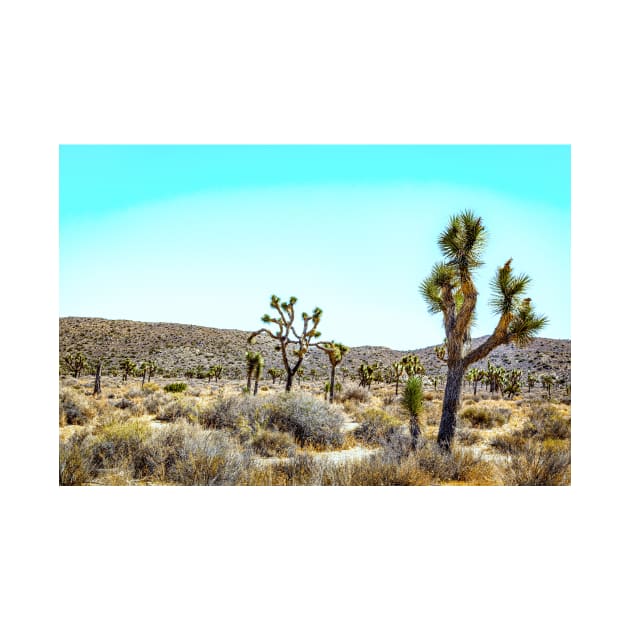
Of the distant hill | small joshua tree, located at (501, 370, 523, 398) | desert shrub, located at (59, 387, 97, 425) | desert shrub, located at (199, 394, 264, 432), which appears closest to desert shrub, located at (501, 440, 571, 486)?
desert shrub, located at (199, 394, 264, 432)

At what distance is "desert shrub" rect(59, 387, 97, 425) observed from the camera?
1376cm

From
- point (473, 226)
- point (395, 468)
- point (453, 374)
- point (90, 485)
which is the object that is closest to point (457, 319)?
point (453, 374)

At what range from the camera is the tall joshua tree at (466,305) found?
31.5ft

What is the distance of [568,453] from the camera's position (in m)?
7.98

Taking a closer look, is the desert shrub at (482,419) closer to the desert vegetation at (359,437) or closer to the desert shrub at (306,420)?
the desert vegetation at (359,437)

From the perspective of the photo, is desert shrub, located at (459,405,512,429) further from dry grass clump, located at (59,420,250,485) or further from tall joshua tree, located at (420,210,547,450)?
dry grass clump, located at (59,420,250,485)

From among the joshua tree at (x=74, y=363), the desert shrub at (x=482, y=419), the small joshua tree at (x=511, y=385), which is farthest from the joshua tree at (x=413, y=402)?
the joshua tree at (x=74, y=363)

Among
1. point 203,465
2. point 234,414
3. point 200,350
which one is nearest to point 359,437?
point 234,414

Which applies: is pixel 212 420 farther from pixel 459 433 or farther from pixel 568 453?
pixel 568 453

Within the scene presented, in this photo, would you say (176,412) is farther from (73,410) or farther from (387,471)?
(387,471)

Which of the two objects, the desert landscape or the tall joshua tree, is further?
the tall joshua tree

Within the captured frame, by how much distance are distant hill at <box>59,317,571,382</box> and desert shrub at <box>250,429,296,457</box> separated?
1073 inches
